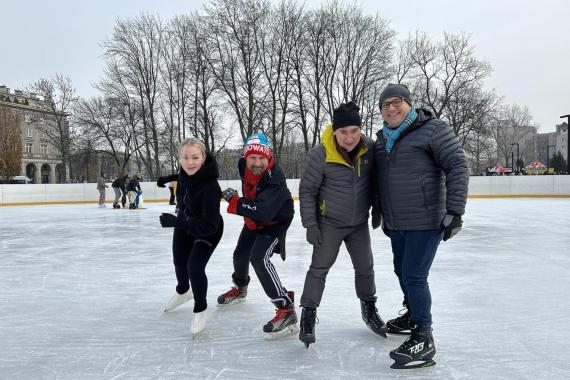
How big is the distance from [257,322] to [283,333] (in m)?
0.36

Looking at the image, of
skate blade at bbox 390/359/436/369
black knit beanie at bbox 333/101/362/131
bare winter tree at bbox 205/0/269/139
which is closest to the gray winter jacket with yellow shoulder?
black knit beanie at bbox 333/101/362/131

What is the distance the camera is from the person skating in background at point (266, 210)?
2781mm

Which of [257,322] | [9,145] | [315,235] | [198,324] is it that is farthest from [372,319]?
[9,145]

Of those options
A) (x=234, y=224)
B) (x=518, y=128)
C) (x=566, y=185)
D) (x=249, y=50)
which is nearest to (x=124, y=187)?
(x=234, y=224)

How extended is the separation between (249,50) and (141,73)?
7554mm

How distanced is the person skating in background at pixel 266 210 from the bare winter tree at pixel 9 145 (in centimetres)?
4234

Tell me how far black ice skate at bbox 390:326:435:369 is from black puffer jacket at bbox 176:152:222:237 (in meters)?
1.32

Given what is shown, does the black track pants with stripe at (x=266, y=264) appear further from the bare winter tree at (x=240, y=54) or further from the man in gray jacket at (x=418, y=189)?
the bare winter tree at (x=240, y=54)

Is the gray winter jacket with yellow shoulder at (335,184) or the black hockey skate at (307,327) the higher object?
the gray winter jacket with yellow shoulder at (335,184)

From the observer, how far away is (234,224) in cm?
1046

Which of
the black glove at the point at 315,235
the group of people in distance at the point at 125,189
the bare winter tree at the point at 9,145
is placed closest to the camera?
the black glove at the point at 315,235

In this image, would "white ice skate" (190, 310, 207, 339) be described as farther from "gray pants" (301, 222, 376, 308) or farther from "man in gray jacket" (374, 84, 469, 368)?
"man in gray jacket" (374, 84, 469, 368)

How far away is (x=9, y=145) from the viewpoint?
40.7 m

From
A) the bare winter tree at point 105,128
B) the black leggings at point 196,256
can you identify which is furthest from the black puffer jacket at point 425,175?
the bare winter tree at point 105,128
